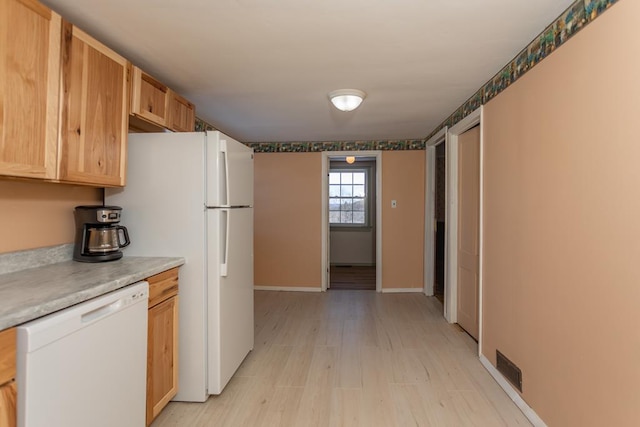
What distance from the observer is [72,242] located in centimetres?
202

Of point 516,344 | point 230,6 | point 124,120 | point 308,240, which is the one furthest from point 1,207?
point 308,240

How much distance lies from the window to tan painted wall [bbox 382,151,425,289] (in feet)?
7.13

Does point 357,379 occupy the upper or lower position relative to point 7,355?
lower

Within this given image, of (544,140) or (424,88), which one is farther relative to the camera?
(424,88)

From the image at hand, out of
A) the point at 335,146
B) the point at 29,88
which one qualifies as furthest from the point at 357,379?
the point at 335,146

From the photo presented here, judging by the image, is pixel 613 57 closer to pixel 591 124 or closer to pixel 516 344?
pixel 591 124

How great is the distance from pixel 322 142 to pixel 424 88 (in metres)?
2.31

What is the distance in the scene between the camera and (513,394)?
2086 millimetres

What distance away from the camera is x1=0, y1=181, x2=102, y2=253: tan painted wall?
64.6 inches

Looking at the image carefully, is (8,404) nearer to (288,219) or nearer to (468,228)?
(468,228)

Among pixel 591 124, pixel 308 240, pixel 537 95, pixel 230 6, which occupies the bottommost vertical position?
pixel 308 240

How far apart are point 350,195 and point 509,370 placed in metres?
5.11

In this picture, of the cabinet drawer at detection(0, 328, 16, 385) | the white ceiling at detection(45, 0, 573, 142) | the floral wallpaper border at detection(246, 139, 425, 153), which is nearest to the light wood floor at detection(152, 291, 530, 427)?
the cabinet drawer at detection(0, 328, 16, 385)

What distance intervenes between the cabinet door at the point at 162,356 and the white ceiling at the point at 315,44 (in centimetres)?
156
